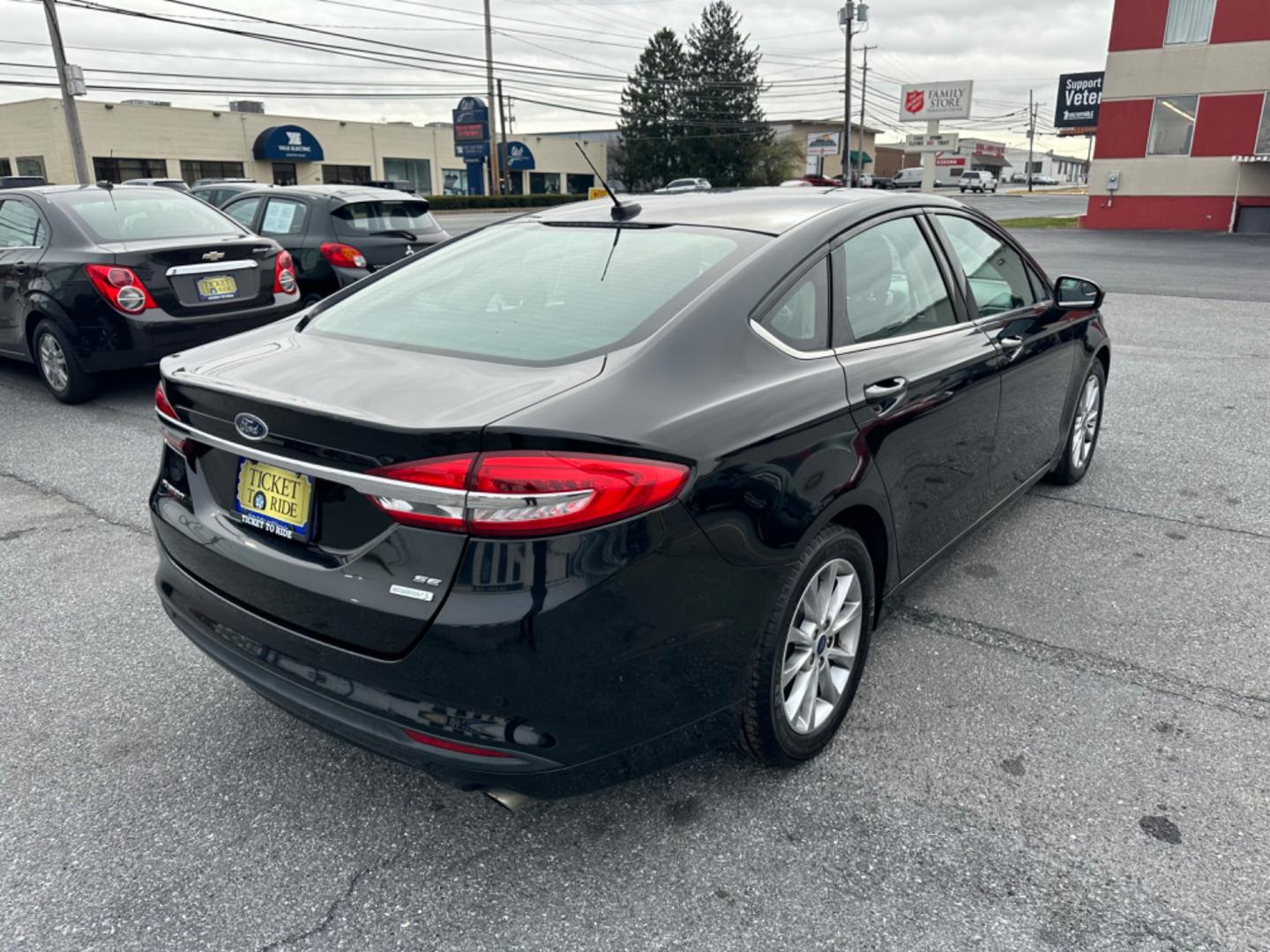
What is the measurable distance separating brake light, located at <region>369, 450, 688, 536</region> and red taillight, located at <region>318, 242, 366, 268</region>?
766 centimetres

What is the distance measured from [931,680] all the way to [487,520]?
190cm

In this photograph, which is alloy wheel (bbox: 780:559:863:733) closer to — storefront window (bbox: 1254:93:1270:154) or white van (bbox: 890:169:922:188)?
storefront window (bbox: 1254:93:1270:154)

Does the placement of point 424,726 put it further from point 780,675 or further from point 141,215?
point 141,215

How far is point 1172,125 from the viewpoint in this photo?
85.3ft

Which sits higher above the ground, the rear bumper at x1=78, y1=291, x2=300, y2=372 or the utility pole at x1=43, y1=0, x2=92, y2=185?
the utility pole at x1=43, y1=0, x2=92, y2=185

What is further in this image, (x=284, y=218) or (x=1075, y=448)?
(x=284, y=218)

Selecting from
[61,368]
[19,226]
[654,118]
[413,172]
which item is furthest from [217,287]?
[654,118]

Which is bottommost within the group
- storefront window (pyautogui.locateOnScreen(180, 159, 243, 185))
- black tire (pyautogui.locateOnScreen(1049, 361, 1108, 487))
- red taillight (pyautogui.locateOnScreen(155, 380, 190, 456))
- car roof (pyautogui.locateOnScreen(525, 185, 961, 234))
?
black tire (pyautogui.locateOnScreen(1049, 361, 1108, 487))

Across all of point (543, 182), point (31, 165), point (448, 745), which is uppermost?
point (31, 165)

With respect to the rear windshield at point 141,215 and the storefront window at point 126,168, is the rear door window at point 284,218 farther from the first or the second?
the storefront window at point 126,168

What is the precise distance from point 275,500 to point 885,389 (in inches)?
68.0

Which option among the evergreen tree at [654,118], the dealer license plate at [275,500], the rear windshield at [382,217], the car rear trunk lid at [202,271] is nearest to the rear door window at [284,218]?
the rear windshield at [382,217]

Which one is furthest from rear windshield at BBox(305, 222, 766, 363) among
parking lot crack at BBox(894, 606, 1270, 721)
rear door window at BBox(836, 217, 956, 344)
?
parking lot crack at BBox(894, 606, 1270, 721)

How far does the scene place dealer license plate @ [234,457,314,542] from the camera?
2.22m
